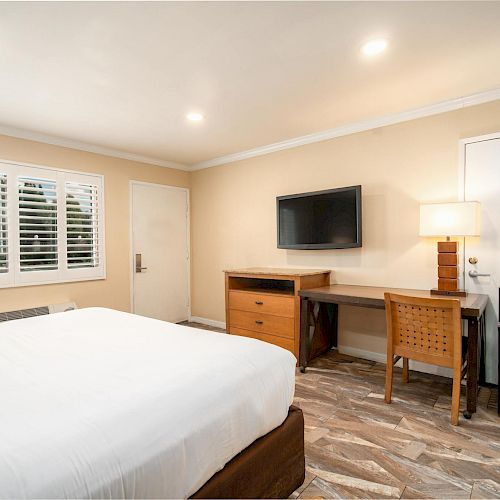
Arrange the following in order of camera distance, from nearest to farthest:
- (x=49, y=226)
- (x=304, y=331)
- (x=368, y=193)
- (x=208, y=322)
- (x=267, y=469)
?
1. (x=267, y=469)
2. (x=304, y=331)
3. (x=368, y=193)
4. (x=49, y=226)
5. (x=208, y=322)

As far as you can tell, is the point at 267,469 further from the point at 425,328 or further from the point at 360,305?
the point at 360,305

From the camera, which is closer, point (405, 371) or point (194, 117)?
point (405, 371)

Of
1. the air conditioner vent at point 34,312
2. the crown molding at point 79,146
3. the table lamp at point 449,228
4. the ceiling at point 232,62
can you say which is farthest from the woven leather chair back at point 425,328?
the crown molding at point 79,146

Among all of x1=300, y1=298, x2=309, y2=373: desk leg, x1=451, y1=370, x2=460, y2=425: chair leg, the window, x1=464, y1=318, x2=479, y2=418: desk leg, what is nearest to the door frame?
x1=464, y1=318, x2=479, y2=418: desk leg

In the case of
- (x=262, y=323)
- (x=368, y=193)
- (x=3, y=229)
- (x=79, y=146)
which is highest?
(x=79, y=146)

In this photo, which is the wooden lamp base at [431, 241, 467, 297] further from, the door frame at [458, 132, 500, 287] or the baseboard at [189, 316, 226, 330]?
the baseboard at [189, 316, 226, 330]

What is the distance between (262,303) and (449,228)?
6.21 feet

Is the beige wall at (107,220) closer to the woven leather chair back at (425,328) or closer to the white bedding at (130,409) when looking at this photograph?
the white bedding at (130,409)

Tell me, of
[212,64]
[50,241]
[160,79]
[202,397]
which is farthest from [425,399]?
[50,241]

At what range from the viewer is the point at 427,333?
8.06 ft

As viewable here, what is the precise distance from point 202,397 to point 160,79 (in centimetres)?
227

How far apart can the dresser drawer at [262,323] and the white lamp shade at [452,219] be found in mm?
1542

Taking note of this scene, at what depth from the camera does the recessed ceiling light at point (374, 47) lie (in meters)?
2.10

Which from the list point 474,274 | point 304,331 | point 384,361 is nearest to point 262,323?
point 304,331
